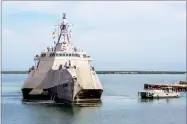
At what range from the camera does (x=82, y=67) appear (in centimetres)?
5416

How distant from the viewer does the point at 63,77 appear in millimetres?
50719

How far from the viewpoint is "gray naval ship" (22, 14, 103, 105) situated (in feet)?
166

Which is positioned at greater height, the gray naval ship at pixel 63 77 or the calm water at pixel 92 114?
the gray naval ship at pixel 63 77

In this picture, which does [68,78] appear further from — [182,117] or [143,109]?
[182,117]

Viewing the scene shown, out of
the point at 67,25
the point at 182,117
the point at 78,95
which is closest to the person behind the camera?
the point at 182,117

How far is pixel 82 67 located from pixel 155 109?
10732 millimetres

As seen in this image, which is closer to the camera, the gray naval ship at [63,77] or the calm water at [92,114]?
the calm water at [92,114]

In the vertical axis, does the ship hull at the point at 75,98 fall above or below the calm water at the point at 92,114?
above

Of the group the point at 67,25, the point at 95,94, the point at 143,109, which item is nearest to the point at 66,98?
the point at 95,94

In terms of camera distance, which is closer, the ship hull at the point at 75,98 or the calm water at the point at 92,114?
the calm water at the point at 92,114

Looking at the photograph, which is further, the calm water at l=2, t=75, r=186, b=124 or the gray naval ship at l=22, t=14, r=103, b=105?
the gray naval ship at l=22, t=14, r=103, b=105

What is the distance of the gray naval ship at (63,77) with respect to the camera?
5066 centimetres

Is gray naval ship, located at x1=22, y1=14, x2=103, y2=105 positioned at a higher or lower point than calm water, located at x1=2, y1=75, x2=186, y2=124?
higher

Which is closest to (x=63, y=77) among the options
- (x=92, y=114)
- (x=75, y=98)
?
(x=75, y=98)
